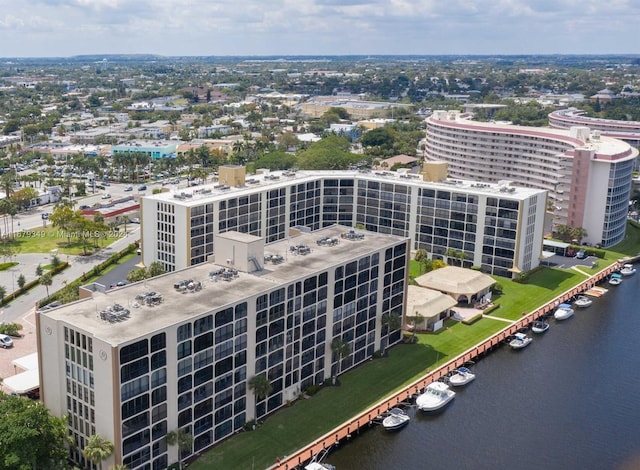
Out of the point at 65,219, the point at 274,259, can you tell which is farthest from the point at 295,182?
the point at 274,259

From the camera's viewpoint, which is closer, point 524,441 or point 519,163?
point 524,441

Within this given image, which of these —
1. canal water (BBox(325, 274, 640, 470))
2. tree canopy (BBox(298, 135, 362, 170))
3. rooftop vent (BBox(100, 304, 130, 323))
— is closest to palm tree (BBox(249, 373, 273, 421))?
canal water (BBox(325, 274, 640, 470))

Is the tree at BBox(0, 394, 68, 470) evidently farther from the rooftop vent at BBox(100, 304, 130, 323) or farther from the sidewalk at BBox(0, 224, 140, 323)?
the sidewalk at BBox(0, 224, 140, 323)

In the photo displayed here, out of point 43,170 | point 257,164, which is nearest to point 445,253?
point 257,164

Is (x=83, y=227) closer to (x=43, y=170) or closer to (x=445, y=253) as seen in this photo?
(x=445, y=253)

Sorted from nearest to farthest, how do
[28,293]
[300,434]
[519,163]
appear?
[300,434] < [28,293] < [519,163]

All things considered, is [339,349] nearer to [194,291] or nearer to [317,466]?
[317,466]

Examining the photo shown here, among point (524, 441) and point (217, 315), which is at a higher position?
point (217, 315)
